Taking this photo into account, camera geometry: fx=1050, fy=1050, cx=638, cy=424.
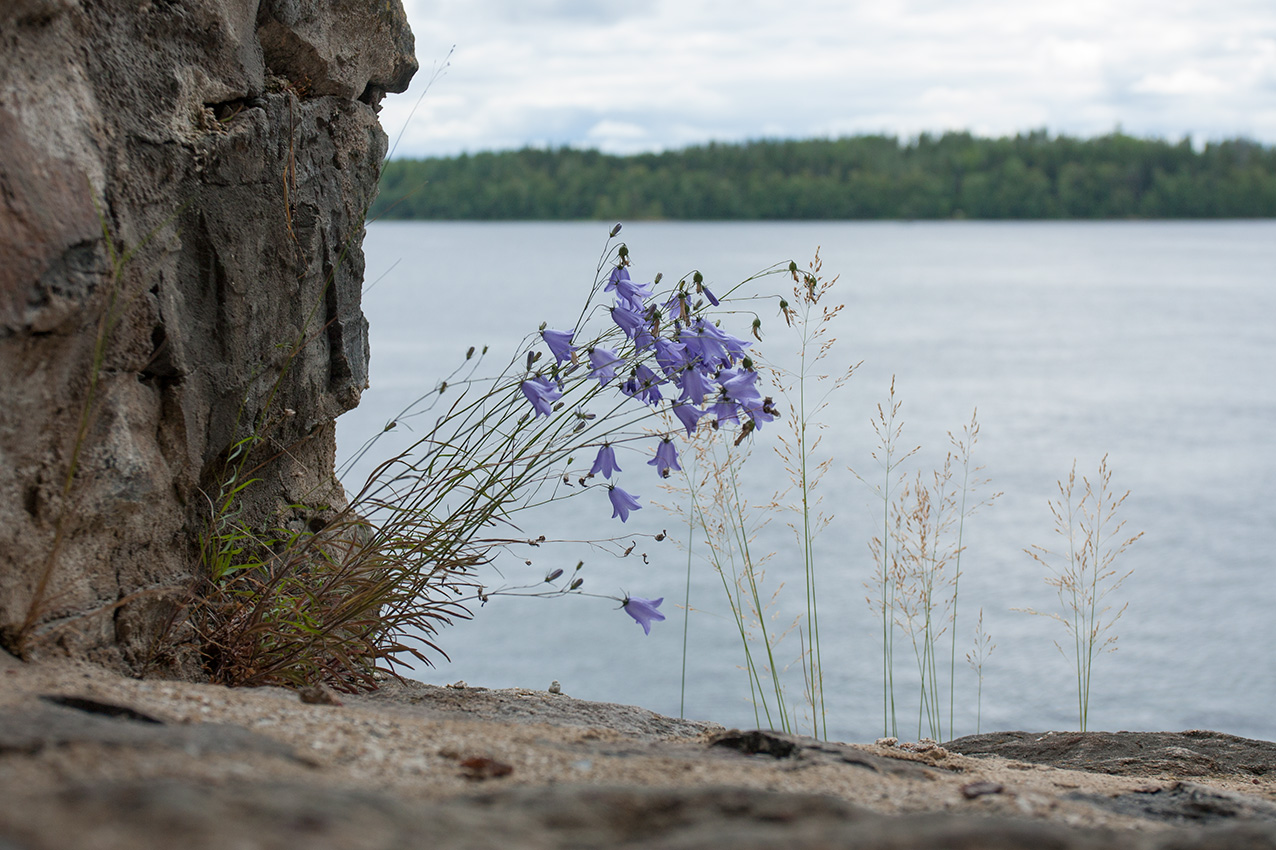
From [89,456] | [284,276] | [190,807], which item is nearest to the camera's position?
[190,807]

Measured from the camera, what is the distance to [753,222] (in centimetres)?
5331

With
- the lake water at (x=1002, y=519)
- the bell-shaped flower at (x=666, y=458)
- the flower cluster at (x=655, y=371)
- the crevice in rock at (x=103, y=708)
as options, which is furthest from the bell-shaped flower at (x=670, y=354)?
the crevice in rock at (x=103, y=708)

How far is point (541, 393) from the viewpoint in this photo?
216 cm

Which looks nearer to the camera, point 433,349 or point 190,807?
point 190,807

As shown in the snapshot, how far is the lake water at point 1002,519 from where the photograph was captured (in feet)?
15.9

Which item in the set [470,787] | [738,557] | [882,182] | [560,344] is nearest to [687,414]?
[560,344]

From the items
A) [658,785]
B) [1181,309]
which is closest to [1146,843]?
[658,785]

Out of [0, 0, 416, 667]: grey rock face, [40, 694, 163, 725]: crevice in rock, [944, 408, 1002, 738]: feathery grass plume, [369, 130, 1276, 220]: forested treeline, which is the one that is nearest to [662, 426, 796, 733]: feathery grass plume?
[944, 408, 1002, 738]: feathery grass plume

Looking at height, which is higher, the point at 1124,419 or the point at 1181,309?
the point at 1181,309

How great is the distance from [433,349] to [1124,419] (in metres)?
6.97

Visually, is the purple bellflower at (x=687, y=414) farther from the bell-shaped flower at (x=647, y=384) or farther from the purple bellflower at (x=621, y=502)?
the purple bellflower at (x=621, y=502)

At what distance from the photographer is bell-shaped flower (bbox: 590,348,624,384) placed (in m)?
2.20

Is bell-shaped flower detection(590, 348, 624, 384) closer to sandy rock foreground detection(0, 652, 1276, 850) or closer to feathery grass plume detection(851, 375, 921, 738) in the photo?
feathery grass plume detection(851, 375, 921, 738)

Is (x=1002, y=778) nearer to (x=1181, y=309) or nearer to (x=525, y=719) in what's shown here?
(x=525, y=719)
